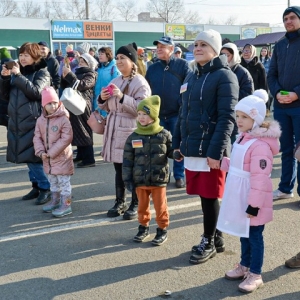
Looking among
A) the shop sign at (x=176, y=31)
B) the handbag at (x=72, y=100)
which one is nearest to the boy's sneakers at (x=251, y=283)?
the handbag at (x=72, y=100)

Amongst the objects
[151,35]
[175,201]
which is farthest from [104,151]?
[151,35]

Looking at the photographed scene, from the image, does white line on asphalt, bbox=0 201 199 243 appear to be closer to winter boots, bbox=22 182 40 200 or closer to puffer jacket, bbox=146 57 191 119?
winter boots, bbox=22 182 40 200

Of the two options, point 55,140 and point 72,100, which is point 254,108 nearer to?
point 55,140

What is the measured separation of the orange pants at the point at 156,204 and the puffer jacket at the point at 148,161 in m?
0.09

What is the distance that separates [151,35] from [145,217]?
3914cm

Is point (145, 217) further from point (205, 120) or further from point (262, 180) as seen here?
point (262, 180)

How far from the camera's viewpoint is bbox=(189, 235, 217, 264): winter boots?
3.88 m

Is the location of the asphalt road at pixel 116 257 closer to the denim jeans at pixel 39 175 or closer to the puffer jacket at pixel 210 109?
the denim jeans at pixel 39 175

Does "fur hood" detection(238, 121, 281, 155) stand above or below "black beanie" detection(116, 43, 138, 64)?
below

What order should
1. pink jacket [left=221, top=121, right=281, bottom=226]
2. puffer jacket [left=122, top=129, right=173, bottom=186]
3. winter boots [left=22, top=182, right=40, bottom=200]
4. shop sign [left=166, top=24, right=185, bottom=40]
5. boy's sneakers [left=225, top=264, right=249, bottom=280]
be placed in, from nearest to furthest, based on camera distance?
pink jacket [left=221, top=121, right=281, bottom=226]
boy's sneakers [left=225, top=264, right=249, bottom=280]
puffer jacket [left=122, top=129, right=173, bottom=186]
winter boots [left=22, top=182, right=40, bottom=200]
shop sign [left=166, top=24, right=185, bottom=40]

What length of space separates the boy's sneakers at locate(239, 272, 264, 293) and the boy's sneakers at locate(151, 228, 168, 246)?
106cm

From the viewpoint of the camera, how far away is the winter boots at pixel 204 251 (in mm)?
3877

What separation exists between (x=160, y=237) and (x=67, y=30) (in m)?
36.1

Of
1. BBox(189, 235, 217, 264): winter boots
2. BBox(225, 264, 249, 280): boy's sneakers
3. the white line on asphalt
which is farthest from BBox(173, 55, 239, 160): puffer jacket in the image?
the white line on asphalt
